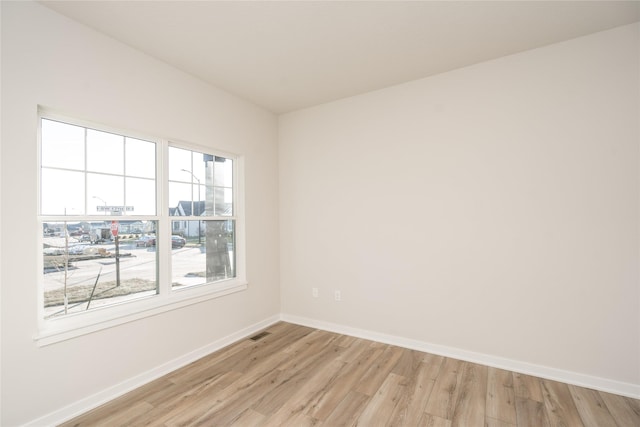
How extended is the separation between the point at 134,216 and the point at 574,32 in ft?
13.1

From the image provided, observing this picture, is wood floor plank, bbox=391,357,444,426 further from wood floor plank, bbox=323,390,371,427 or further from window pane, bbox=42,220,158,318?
window pane, bbox=42,220,158,318

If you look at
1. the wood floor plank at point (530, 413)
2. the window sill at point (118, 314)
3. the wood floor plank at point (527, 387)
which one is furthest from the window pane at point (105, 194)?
the wood floor plank at point (527, 387)

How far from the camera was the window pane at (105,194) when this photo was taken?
7.86 feet

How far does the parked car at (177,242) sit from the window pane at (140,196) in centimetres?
33

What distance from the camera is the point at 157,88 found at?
2.76 m

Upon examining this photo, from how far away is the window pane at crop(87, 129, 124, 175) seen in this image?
7.90ft

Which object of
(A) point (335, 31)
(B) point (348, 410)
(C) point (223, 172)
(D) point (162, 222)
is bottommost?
(B) point (348, 410)

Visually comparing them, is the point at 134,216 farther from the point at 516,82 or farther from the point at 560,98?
the point at 560,98

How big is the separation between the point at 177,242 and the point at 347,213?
1910mm

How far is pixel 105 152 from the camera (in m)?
2.50

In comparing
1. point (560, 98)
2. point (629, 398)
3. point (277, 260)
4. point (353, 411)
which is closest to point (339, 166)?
point (277, 260)

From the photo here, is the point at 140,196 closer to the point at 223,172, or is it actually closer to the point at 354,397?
the point at 223,172

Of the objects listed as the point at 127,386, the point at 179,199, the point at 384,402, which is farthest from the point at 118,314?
the point at 384,402

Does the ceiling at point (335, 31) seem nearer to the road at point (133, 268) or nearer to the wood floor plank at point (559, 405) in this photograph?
the road at point (133, 268)
